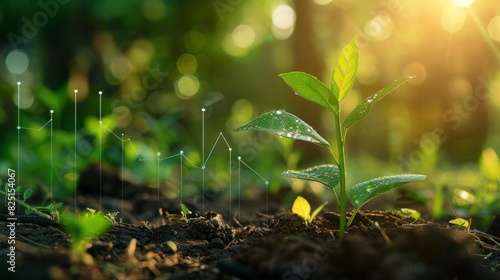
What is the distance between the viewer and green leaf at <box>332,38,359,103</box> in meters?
1.82

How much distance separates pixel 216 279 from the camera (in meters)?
1.50

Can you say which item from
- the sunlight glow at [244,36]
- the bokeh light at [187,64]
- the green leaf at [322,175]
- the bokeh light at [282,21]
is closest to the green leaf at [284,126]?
the green leaf at [322,175]

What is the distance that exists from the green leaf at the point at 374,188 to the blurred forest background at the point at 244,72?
226 cm

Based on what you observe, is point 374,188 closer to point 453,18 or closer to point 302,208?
point 302,208

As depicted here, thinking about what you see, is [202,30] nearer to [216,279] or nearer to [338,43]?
[338,43]

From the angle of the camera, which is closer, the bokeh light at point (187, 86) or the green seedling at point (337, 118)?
the green seedling at point (337, 118)

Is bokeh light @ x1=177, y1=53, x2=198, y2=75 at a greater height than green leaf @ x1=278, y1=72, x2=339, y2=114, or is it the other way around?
bokeh light @ x1=177, y1=53, x2=198, y2=75

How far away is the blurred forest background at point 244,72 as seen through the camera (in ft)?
17.4

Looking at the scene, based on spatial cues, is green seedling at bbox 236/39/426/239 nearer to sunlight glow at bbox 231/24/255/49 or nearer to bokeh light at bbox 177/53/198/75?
bokeh light at bbox 177/53/198/75

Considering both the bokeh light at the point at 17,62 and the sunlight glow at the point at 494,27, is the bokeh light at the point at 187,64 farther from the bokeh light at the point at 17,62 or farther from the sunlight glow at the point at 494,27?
the sunlight glow at the point at 494,27

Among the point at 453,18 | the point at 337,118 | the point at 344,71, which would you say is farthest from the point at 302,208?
the point at 453,18

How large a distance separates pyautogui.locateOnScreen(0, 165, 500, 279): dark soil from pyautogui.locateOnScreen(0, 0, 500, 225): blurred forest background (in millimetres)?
2171

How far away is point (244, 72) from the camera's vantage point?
7262 mm

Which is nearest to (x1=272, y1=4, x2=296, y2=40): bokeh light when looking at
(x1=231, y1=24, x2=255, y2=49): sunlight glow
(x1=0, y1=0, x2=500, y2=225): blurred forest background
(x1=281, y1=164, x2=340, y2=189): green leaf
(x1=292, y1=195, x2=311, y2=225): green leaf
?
(x1=0, y1=0, x2=500, y2=225): blurred forest background
